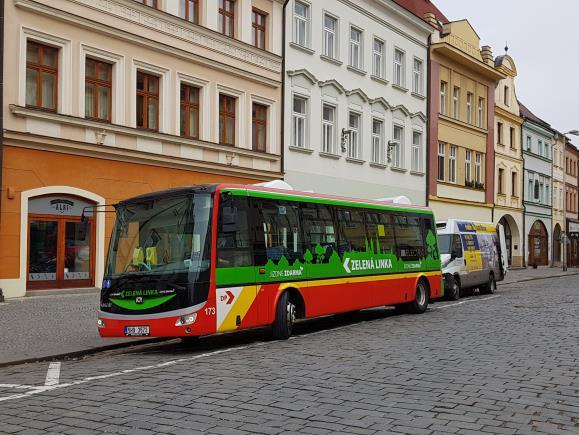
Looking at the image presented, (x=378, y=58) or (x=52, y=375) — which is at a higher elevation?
(x=378, y=58)

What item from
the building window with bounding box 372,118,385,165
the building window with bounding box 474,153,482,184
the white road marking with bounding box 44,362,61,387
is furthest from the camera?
the building window with bounding box 474,153,482,184

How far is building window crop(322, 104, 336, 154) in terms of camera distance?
3092 cm

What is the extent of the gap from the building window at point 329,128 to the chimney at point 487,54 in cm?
1839

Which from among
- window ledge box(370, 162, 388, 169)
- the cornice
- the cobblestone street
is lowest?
the cobblestone street

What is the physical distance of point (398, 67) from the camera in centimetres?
3703

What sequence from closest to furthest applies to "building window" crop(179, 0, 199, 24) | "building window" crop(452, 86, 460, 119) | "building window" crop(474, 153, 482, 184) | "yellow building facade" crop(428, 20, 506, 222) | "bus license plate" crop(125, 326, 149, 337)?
"bus license plate" crop(125, 326, 149, 337) → "building window" crop(179, 0, 199, 24) → "yellow building facade" crop(428, 20, 506, 222) → "building window" crop(452, 86, 460, 119) → "building window" crop(474, 153, 482, 184)

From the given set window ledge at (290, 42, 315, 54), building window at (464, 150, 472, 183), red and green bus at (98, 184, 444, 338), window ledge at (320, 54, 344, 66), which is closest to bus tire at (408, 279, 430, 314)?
red and green bus at (98, 184, 444, 338)

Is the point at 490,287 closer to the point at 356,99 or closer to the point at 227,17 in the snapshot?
the point at 356,99

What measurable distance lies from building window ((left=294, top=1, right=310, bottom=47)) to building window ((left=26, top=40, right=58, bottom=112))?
11599mm

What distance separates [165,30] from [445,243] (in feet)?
35.6

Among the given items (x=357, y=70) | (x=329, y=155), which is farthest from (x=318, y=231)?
(x=357, y=70)

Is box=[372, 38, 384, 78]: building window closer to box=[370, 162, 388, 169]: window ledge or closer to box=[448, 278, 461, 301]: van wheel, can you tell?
box=[370, 162, 388, 169]: window ledge

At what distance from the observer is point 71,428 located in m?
6.24

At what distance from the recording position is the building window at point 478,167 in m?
45.4
